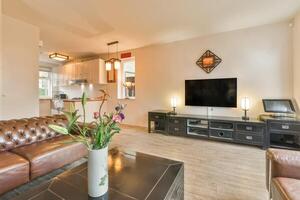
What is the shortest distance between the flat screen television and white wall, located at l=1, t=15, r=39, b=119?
3.86m

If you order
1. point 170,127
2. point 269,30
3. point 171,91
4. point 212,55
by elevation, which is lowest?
point 170,127

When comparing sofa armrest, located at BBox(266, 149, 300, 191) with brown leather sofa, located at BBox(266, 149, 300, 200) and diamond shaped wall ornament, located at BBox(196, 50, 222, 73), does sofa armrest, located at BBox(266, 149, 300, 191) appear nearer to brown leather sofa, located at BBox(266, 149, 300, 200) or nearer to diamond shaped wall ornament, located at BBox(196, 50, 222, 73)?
brown leather sofa, located at BBox(266, 149, 300, 200)

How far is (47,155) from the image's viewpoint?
6.59ft

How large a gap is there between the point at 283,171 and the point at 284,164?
0.06m

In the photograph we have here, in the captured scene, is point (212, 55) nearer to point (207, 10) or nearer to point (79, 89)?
point (207, 10)

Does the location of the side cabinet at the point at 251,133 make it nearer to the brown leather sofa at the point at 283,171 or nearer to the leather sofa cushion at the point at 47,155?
the brown leather sofa at the point at 283,171

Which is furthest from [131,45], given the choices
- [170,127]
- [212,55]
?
[170,127]

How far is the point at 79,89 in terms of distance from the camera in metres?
7.32

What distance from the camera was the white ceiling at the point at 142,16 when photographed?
284 centimetres

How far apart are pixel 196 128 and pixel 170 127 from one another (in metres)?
0.68

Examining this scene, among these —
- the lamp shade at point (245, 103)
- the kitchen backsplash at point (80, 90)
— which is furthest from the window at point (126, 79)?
the lamp shade at point (245, 103)

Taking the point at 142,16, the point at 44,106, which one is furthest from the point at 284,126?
A: the point at 44,106

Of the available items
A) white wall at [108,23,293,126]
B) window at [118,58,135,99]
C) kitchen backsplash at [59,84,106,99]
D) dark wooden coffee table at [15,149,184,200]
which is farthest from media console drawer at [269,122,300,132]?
kitchen backsplash at [59,84,106,99]

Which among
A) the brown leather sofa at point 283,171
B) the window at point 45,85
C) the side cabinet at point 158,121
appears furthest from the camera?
the window at point 45,85
